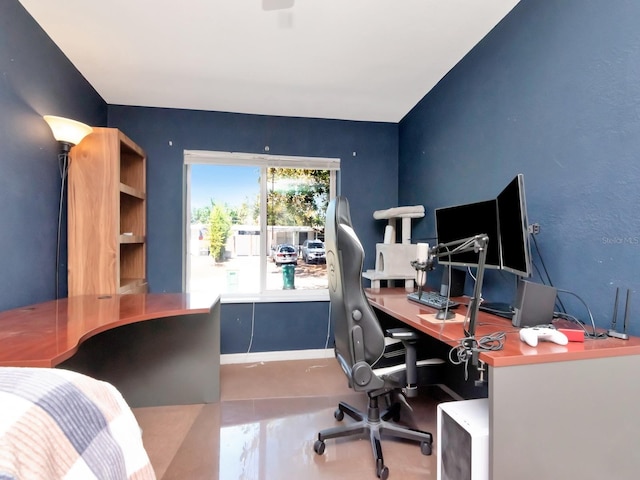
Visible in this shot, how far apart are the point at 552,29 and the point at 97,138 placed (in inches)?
110

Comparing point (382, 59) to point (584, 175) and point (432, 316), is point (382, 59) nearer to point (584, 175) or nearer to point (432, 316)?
point (584, 175)

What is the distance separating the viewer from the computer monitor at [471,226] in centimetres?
165

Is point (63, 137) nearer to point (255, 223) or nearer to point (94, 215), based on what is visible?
point (94, 215)

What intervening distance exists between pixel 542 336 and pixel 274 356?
2445 mm

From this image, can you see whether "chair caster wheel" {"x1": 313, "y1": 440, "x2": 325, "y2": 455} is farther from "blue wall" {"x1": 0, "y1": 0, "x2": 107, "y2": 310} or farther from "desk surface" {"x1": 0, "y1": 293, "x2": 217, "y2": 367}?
"blue wall" {"x1": 0, "y1": 0, "x2": 107, "y2": 310}

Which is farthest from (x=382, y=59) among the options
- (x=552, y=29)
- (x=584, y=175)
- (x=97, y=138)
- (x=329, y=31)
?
(x=97, y=138)

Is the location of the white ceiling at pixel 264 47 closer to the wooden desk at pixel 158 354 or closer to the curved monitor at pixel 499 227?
the curved monitor at pixel 499 227

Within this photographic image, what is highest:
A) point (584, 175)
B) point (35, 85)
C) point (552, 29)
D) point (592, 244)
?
point (552, 29)

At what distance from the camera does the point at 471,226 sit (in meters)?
1.84

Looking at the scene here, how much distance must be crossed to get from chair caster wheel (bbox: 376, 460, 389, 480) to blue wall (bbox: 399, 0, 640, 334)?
3.71 feet

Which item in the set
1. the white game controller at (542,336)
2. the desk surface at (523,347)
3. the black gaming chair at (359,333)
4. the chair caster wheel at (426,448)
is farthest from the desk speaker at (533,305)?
the chair caster wheel at (426,448)

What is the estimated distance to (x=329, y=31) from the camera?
189 centimetres

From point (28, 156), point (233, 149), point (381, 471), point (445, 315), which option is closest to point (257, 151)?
point (233, 149)

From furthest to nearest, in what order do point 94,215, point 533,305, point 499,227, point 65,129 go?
point 94,215 → point 65,129 → point 499,227 → point 533,305
